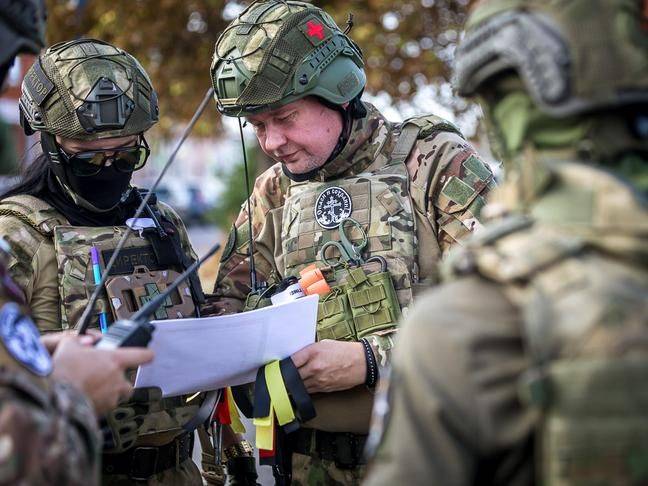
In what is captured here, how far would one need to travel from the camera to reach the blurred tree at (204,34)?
10078 mm

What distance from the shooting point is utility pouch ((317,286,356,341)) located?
11.6ft

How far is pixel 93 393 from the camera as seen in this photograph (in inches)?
93.7

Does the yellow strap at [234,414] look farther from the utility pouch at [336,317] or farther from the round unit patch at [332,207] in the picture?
the round unit patch at [332,207]

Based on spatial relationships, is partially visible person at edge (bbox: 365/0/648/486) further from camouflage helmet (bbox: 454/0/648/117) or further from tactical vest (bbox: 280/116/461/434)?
tactical vest (bbox: 280/116/461/434)

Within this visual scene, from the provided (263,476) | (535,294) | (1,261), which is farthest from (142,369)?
(263,476)

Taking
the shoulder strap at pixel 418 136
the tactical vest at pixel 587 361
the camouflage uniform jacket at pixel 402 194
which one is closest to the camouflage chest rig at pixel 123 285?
the camouflage uniform jacket at pixel 402 194

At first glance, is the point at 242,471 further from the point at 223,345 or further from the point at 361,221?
the point at 361,221

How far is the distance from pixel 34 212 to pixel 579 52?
232cm

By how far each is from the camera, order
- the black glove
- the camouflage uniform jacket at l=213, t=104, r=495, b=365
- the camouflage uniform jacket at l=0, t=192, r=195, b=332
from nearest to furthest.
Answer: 1. the camouflage uniform jacket at l=0, t=192, r=195, b=332
2. the camouflage uniform jacket at l=213, t=104, r=495, b=365
3. the black glove

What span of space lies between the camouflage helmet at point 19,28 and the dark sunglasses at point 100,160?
3.95 ft

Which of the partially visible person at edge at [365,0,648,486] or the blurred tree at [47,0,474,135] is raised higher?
the blurred tree at [47,0,474,135]

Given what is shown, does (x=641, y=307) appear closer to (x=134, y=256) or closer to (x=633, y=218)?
(x=633, y=218)

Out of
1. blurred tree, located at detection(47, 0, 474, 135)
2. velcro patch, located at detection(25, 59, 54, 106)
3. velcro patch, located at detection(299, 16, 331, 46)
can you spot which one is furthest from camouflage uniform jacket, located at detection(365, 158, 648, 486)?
blurred tree, located at detection(47, 0, 474, 135)

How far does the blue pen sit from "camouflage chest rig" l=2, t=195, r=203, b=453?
2 cm
